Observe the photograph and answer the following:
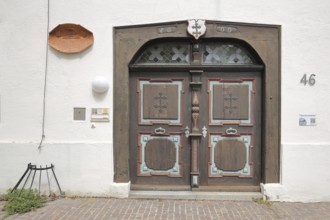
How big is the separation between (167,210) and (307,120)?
2.74m

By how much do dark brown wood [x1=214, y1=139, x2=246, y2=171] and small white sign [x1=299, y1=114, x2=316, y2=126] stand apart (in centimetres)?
104

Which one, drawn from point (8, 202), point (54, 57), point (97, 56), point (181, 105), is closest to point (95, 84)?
point (97, 56)

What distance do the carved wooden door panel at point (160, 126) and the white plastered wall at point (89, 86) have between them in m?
0.51

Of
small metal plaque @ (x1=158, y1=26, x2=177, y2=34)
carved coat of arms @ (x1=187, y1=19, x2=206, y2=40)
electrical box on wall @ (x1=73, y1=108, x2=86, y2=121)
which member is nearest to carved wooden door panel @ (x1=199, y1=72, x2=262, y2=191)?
carved coat of arms @ (x1=187, y1=19, x2=206, y2=40)

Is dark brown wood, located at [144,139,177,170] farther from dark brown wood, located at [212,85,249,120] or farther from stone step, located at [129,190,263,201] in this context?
dark brown wood, located at [212,85,249,120]

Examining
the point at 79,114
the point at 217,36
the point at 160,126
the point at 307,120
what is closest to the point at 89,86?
the point at 79,114

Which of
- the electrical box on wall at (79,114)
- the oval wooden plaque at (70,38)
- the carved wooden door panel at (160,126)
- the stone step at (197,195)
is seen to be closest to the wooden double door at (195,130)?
the carved wooden door panel at (160,126)

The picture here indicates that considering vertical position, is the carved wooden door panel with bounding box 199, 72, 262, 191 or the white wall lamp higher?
the white wall lamp

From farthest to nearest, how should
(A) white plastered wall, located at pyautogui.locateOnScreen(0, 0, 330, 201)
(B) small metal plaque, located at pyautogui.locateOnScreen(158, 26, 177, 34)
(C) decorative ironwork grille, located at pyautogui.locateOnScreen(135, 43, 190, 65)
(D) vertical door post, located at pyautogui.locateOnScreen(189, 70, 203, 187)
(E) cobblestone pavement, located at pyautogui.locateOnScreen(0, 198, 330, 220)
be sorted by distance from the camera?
(C) decorative ironwork grille, located at pyautogui.locateOnScreen(135, 43, 190, 65), (D) vertical door post, located at pyautogui.locateOnScreen(189, 70, 203, 187), (B) small metal plaque, located at pyautogui.locateOnScreen(158, 26, 177, 34), (A) white plastered wall, located at pyautogui.locateOnScreen(0, 0, 330, 201), (E) cobblestone pavement, located at pyautogui.locateOnScreen(0, 198, 330, 220)

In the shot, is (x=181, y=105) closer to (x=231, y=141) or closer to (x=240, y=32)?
→ (x=231, y=141)

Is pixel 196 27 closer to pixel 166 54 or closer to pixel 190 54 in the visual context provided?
pixel 190 54

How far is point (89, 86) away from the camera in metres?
5.18

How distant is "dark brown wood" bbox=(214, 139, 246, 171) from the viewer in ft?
17.5

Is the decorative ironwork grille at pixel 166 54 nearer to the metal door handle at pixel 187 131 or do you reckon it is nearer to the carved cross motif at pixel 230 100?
the carved cross motif at pixel 230 100
